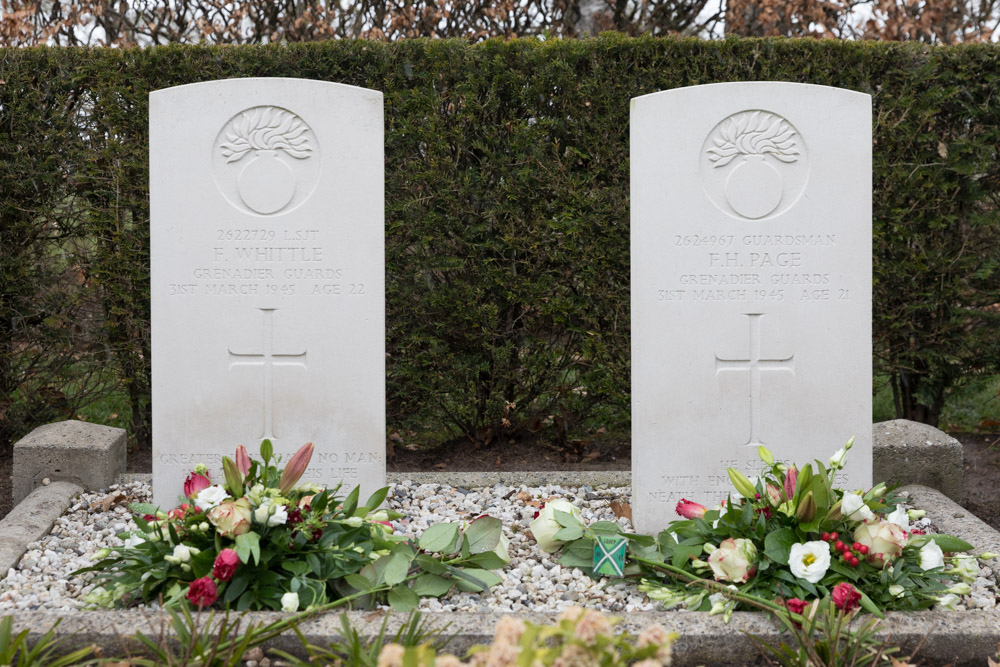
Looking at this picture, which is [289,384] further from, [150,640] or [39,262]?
[39,262]

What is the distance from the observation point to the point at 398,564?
102 inches

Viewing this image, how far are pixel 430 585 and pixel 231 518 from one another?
2.08ft

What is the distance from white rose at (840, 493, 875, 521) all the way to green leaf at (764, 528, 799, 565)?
17 cm

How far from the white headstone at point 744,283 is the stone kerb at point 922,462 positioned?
66 centimetres

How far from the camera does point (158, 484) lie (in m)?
3.37

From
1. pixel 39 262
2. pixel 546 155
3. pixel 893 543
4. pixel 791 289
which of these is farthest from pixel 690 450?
pixel 39 262

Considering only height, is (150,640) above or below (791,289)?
below

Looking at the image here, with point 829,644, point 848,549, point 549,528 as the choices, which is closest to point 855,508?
point 848,549

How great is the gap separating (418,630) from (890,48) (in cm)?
400

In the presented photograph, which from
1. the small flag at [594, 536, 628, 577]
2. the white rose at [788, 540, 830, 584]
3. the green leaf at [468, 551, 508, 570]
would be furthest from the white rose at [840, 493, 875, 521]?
the green leaf at [468, 551, 508, 570]

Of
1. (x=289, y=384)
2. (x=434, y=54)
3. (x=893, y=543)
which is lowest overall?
(x=893, y=543)

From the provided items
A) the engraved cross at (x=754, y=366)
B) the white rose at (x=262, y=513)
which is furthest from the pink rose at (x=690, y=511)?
the white rose at (x=262, y=513)

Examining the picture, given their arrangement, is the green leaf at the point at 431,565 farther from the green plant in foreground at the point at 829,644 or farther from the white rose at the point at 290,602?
the green plant in foreground at the point at 829,644

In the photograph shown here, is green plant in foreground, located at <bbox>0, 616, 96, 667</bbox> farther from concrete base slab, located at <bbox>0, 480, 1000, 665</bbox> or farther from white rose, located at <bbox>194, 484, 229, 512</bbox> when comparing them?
white rose, located at <bbox>194, 484, 229, 512</bbox>
